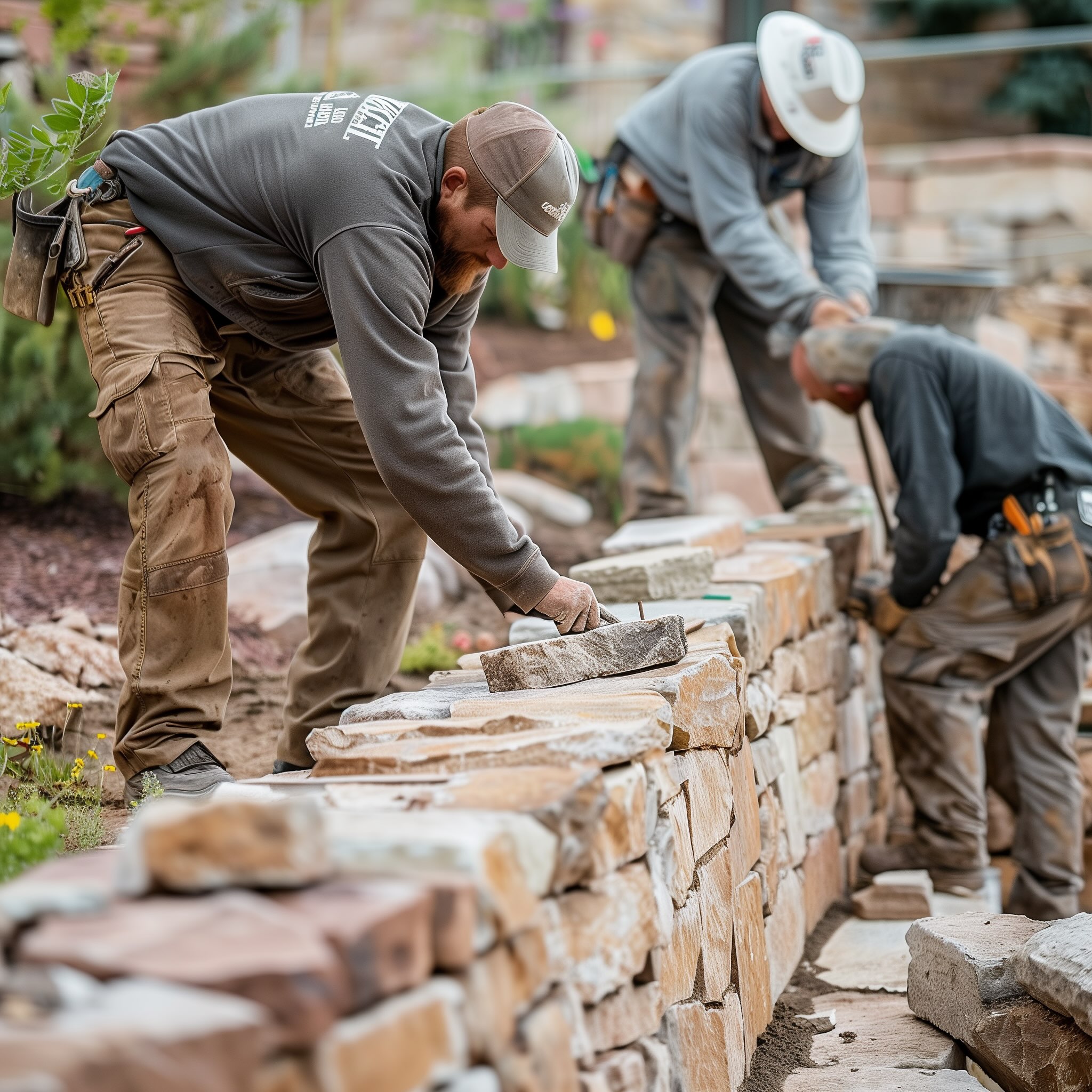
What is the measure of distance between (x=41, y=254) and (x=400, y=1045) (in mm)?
2199

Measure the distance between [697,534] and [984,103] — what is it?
34.0ft

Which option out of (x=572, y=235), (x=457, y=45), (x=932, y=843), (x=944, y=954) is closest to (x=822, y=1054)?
(x=944, y=954)

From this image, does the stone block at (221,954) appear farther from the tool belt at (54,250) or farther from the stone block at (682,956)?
the tool belt at (54,250)

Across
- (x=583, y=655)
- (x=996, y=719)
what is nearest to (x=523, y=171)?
(x=583, y=655)

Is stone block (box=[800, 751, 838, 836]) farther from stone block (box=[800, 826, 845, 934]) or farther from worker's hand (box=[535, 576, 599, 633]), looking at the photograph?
worker's hand (box=[535, 576, 599, 633])

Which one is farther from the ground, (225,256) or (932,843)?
(225,256)

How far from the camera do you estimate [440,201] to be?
2.94 metres

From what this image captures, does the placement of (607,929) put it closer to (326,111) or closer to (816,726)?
(326,111)

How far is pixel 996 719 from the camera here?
5.02m

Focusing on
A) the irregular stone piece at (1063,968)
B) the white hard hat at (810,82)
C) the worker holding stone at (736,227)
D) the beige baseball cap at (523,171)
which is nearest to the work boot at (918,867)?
the worker holding stone at (736,227)

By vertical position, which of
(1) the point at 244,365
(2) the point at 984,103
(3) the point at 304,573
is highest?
(2) the point at 984,103

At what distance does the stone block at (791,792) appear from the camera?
4027 millimetres

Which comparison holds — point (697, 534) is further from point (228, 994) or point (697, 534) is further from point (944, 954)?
point (228, 994)

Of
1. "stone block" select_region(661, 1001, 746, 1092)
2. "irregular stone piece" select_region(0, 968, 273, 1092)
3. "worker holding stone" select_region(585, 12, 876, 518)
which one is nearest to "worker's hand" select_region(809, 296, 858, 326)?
"worker holding stone" select_region(585, 12, 876, 518)
